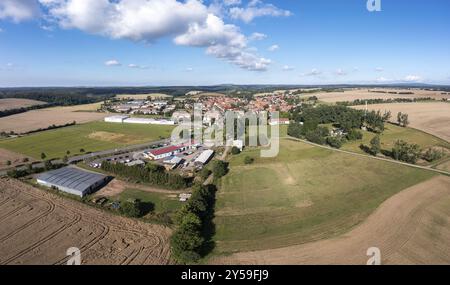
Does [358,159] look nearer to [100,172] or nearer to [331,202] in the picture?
[331,202]

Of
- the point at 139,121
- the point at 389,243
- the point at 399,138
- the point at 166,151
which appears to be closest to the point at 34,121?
the point at 139,121

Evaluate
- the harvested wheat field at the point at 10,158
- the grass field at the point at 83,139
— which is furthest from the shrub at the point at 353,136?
the harvested wheat field at the point at 10,158

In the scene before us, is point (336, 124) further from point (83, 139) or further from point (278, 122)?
point (83, 139)

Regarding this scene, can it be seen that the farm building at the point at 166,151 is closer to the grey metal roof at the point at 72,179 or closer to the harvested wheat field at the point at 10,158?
the grey metal roof at the point at 72,179

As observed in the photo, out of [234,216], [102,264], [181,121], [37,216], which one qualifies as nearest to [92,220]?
[37,216]

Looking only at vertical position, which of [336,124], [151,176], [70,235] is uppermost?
[336,124]

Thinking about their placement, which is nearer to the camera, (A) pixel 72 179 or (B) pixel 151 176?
(A) pixel 72 179
